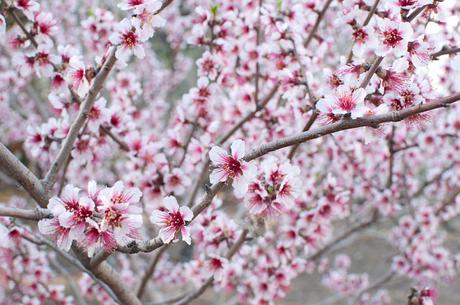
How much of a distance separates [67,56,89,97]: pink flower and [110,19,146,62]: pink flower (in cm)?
24

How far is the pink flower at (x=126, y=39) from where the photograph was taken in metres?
1.88

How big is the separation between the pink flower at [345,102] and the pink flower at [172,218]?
57cm

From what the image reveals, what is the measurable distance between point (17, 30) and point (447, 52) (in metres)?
→ 2.10

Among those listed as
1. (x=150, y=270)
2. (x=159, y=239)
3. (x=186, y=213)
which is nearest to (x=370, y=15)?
(x=186, y=213)

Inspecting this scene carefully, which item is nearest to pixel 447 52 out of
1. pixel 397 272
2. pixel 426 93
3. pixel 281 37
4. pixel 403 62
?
pixel 426 93

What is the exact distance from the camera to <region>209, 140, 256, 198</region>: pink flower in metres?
1.58

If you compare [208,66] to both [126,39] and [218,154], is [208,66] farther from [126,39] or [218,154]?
[218,154]

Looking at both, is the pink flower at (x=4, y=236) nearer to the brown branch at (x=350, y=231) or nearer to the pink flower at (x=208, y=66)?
the pink flower at (x=208, y=66)

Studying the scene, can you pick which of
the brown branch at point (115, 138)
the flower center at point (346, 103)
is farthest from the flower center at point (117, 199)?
the brown branch at point (115, 138)

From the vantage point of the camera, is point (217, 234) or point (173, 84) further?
point (173, 84)

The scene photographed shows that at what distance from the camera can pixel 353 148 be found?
3.78 m

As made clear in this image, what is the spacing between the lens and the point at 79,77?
81.6 inches

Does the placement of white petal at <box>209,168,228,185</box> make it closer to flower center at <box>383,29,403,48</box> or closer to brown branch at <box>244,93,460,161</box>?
brown branch at <box>244,93,460,161</box>

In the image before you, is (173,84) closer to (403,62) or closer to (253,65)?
(253,65)
